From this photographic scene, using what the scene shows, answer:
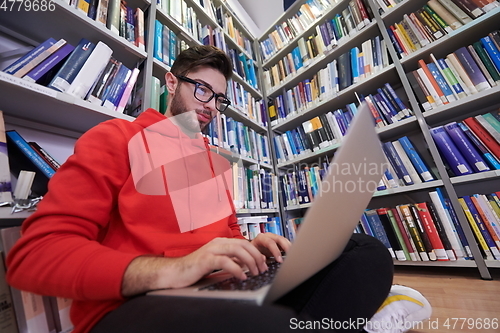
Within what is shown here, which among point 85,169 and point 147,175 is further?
point 147,175

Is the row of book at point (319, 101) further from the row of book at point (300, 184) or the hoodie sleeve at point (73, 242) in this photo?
the hoodie sleeve at point (73, 242)

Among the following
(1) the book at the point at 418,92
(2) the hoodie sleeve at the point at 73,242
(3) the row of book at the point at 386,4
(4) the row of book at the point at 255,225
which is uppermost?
(3) the row of book at the point at 386,4

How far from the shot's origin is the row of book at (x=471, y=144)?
1.00m

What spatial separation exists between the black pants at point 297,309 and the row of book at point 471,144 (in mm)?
1022

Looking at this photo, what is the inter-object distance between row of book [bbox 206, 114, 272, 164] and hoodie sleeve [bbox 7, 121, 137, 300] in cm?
88

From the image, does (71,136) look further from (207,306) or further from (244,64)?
(244,64)

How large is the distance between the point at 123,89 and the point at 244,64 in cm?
133

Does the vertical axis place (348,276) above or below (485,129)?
below

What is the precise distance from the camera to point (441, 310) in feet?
2.27

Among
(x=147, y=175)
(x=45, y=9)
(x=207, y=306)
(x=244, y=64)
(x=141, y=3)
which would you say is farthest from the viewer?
(x=244, y=64)

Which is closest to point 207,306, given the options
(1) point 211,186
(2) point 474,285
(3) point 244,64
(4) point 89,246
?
(4) point 89,246

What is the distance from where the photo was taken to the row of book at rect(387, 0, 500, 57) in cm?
110

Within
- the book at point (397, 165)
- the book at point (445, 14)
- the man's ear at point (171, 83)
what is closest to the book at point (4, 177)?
the man's ear at point (171, 83)

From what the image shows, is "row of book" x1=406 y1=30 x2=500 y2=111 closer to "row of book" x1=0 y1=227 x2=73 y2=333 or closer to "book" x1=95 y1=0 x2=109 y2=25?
"book" x1=95 y1=0 x2=109 y2=25
